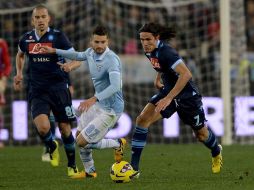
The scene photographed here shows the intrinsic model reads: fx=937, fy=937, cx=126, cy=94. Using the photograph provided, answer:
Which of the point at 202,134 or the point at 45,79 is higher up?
the point at 45,79

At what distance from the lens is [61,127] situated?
11906 mm

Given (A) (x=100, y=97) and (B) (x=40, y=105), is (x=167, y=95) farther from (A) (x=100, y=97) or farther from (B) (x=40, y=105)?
(B) (x=40, y=105)

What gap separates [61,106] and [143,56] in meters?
7.72

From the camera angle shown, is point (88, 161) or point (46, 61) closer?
point (88, 161)

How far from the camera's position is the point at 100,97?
1043cm

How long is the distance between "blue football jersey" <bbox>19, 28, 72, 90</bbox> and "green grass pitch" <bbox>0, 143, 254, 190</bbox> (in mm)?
1156

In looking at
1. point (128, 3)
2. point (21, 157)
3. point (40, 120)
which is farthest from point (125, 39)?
point (40, 120)

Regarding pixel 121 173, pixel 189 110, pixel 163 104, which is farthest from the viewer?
pixel 189 110

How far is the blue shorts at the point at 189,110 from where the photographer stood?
11.1 metres

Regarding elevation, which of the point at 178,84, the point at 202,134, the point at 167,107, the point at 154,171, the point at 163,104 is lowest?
the point at 154,171

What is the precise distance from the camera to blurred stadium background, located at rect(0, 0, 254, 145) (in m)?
18.1

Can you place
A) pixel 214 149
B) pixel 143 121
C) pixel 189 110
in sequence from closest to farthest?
pixel 143 121 < pixel 189 110 < pixel 214 149

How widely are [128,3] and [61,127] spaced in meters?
8.12

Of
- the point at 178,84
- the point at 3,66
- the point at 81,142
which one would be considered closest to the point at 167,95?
the point at 178,84
